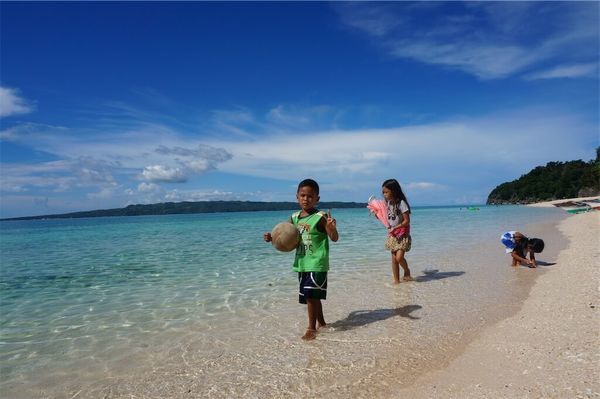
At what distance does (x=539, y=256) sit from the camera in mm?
11422

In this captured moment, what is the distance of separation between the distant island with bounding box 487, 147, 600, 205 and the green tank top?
354ft

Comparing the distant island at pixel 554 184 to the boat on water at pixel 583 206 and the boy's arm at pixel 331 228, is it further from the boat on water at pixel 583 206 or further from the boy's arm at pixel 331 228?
the boy's arm at pixel 331 228

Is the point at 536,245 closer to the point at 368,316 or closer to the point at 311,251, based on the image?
the point at 368,316

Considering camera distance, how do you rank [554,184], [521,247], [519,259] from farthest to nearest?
[554,184] < [521,247] < [519,259]

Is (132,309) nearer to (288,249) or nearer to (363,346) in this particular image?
(288,249)

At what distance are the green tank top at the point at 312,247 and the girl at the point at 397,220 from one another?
3492 millimetres

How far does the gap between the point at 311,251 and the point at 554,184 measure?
137m

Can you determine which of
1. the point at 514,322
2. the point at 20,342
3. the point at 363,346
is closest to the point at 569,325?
the point at 514,322

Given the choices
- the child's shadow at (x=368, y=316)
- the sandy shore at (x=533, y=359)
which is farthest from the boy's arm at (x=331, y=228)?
the sandy shore at (x=533, y=359)

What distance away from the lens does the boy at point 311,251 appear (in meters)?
5.13

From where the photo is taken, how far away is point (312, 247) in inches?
204

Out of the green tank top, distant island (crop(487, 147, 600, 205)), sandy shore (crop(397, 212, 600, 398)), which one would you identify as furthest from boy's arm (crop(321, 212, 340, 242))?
distant island (crop(487, 147, 600, 205))

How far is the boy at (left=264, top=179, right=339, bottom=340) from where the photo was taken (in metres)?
5.13

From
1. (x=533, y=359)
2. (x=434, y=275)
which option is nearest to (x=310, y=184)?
(x=533, y=359)
